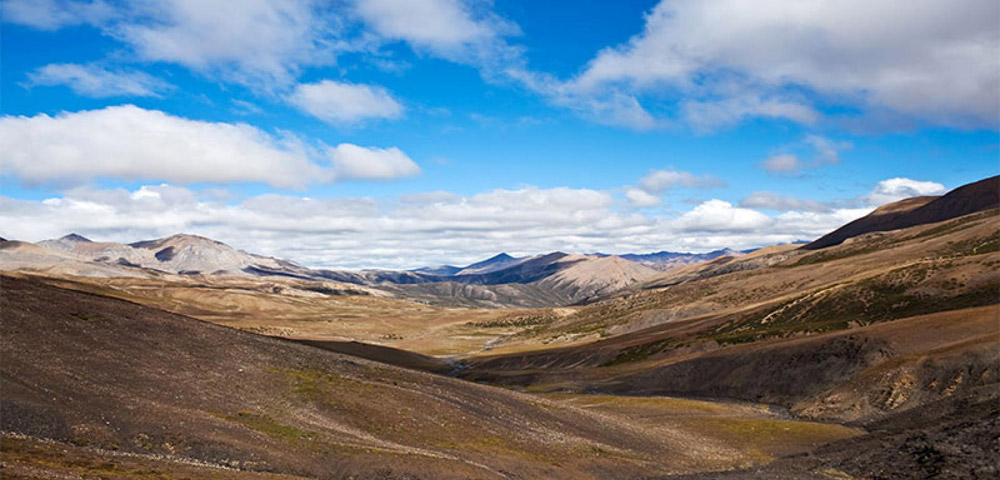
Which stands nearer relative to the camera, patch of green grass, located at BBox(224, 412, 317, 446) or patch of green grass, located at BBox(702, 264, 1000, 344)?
patch of green grass, located at BBox(224, 412, 317, 446)

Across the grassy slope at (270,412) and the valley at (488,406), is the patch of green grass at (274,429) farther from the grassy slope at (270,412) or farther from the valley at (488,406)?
the valley at (488,406)

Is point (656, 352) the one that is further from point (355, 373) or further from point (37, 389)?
point (37, 389)

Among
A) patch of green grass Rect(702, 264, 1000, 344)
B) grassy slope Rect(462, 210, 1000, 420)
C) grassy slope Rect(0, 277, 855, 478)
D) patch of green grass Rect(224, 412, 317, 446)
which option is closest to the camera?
grassy slope Rect(0, 277, 855, 478)

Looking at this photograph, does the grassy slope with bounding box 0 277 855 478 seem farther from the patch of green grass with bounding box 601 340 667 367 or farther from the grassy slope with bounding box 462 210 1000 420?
the patch of green grass with bounding box 601 340 667 367

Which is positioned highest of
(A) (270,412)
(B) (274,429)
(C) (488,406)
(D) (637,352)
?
(A) (270,412)

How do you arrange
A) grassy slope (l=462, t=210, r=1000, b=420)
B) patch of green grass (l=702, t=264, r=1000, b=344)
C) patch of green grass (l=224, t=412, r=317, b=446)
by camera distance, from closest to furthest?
patch of green grass (l=224, t=412, r=317, b=446), grassy slope (l=462, t=210, r=1000, b=420), patch of green grass (l=702, t=264, r=1000, b=344)

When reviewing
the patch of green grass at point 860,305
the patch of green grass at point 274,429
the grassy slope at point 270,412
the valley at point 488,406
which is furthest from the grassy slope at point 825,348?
the patch of green grass at point 274,429

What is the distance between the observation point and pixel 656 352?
116875 millimetres

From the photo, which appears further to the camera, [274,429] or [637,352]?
[637,352]

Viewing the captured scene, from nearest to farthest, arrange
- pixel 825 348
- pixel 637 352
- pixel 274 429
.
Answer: pixel 274 429, pixel 825 348, pixel 637 352

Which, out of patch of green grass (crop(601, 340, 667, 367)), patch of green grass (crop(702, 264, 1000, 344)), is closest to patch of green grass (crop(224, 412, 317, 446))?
patch of green grass (crop(601, 340, 667, 367))

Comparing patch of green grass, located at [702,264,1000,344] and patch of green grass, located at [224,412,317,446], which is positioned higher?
patch of green grass, located at [702,264,1000,344]

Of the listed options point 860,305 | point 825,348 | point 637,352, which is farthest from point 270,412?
point 860,305

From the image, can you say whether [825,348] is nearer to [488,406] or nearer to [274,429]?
[488,406]
